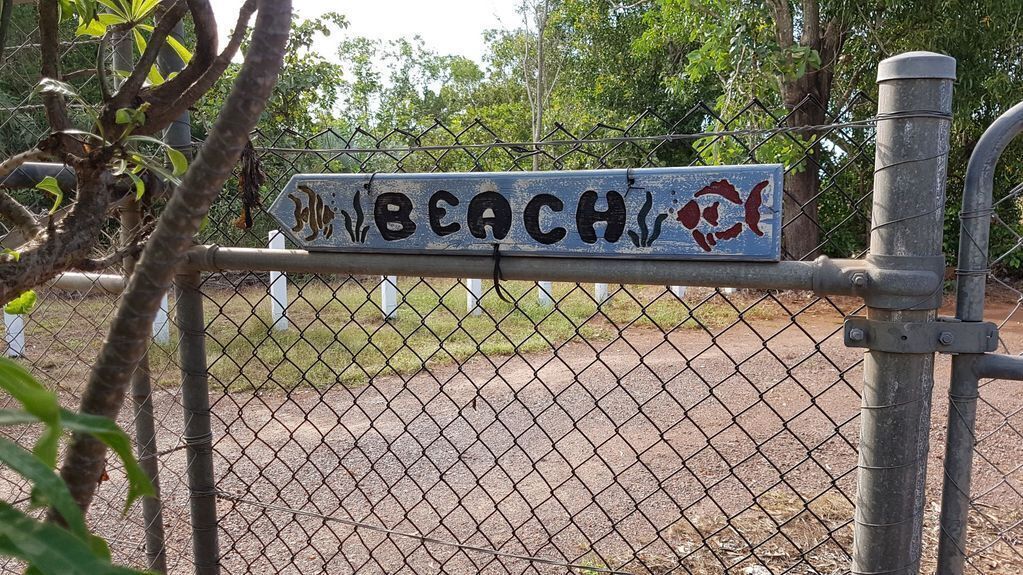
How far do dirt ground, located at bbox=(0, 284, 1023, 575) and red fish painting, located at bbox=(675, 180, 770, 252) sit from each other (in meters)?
0.38

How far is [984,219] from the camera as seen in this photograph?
3.90 feet

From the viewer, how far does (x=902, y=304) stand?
116 cm

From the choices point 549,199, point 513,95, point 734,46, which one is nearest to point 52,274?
point 549,199

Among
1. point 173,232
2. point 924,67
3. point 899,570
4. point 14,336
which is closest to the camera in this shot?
point 173,232

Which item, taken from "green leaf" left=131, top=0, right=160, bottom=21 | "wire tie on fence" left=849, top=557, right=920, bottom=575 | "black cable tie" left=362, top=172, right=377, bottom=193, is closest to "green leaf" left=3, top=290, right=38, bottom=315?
"green leaf" left=131, top=0, right=160, bottom=21

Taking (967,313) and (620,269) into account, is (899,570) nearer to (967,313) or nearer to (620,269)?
(967,313)

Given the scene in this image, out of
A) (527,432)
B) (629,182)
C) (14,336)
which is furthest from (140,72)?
(14,336)

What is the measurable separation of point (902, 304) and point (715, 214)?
0.32 metres

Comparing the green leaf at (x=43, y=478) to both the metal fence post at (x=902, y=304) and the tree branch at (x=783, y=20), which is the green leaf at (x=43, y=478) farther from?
the tree branch at (x=783, y=20)

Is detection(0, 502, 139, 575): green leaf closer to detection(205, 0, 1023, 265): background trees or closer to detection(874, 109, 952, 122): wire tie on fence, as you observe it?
detection(874, 109, 952, 122): wire tie on fence

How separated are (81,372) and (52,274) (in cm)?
555

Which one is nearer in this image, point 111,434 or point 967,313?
point 111,434

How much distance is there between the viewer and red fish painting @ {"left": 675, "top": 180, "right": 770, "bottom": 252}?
1.19 m

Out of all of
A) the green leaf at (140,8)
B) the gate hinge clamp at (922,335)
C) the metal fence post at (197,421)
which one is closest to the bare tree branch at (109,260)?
the metal fence post at (197,421)
